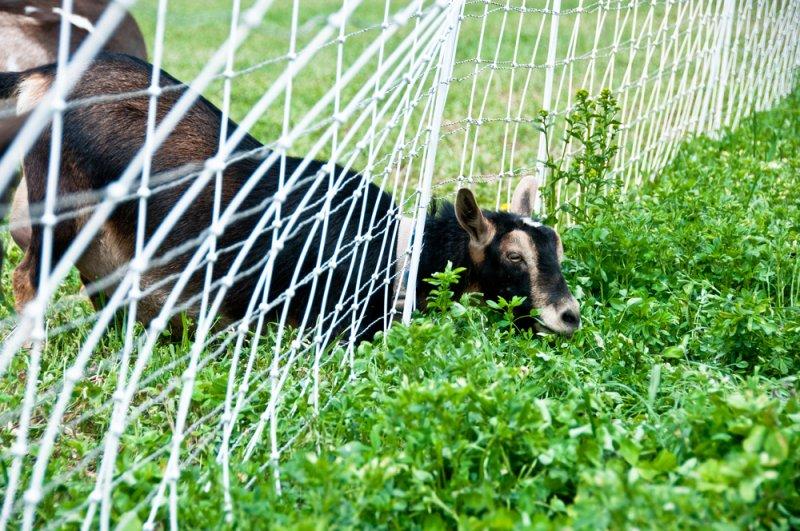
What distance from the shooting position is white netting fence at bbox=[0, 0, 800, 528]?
2.25 metres

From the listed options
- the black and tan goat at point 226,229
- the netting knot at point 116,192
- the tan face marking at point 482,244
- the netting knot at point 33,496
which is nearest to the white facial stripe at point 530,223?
the black and tan goat at point 226,229

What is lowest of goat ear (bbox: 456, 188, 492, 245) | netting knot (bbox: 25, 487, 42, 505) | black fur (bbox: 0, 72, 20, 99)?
netting knot (bbox: 25, 487, 42, 505)

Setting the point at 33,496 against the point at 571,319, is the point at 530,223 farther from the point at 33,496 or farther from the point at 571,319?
the point at 33,496

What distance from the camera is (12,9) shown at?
585 cm

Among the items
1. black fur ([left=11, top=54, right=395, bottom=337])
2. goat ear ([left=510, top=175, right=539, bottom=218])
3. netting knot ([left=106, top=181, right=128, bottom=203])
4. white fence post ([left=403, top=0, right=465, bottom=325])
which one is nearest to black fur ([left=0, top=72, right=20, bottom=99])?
black fur ([left=11, top=54, right=395, bottom=337])

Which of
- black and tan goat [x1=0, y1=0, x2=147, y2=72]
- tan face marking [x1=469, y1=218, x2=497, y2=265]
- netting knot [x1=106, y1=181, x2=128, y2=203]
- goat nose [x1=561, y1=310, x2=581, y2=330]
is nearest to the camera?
netting knot [x1=106, y1=181, x2=128, y2=203]

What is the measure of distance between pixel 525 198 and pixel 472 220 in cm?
57

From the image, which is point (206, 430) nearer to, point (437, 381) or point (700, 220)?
point (437, 381)

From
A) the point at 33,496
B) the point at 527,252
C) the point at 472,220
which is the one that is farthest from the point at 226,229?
the point at 33,496

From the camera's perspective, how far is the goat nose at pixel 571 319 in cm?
425

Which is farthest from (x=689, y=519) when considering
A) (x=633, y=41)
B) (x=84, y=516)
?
(x=633, y=41)

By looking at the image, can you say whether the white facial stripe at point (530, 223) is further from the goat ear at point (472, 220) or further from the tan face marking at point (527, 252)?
the goat ear at point (472, 220)

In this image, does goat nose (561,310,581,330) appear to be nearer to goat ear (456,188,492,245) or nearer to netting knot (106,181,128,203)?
goat ear (456,188,492,245)

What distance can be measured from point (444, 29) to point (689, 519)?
2252 mm
